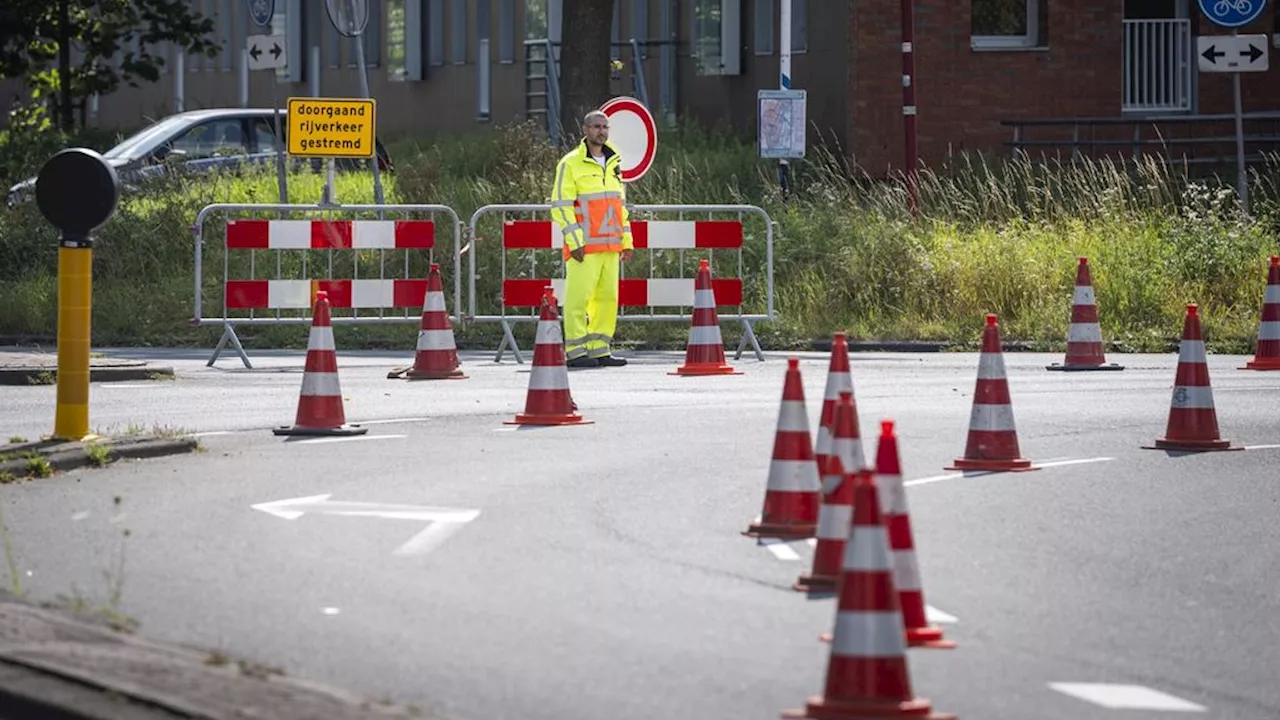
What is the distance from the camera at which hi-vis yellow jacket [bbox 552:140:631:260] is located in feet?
63.3

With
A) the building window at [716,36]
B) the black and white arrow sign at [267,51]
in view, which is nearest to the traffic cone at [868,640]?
the black and white arrow sign at [267,51]

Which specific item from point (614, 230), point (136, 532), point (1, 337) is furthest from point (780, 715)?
point (1, 337)

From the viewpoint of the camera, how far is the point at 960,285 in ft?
78.2

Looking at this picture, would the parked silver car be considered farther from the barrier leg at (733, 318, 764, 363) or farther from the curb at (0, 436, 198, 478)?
the curb at (0, 436, 198, 478)

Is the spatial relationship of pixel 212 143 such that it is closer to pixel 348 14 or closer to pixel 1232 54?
pixel 348 14

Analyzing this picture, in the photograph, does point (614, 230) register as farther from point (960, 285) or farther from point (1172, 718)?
point (1172, 718)

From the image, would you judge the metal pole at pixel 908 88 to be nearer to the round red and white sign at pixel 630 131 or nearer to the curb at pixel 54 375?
the round red and white sign at pixel 630 131

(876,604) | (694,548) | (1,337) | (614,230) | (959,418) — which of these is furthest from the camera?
(1,337)

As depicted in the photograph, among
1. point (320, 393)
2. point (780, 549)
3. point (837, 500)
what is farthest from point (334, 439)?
point (837, 500)

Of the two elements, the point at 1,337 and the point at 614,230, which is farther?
the point at 1,337

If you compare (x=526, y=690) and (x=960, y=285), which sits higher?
(x=960, y=285)

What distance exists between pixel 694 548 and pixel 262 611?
2.04 metres

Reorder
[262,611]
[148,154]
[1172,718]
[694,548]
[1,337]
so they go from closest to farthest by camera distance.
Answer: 1. [1172,718]
2. [262,611]
3. [694,548]
4. [1,337]
5. [148,154]

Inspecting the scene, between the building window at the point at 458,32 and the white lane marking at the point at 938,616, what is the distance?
40321 millimetres
